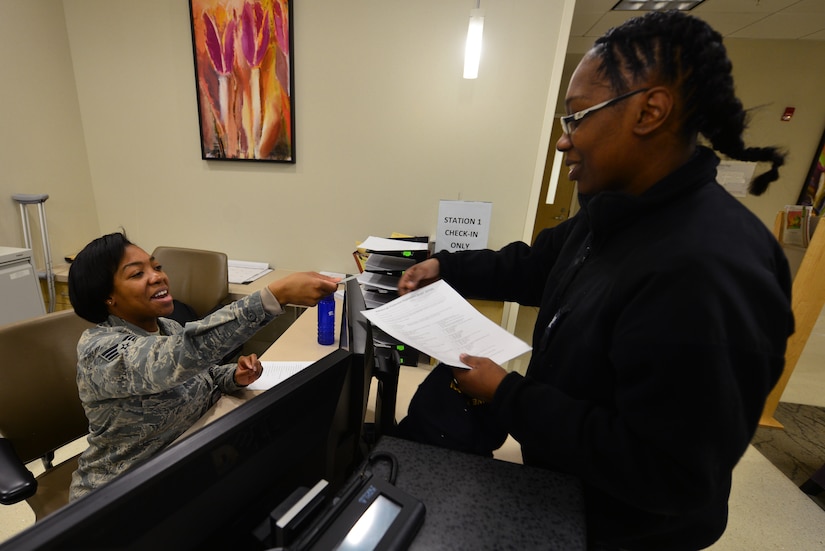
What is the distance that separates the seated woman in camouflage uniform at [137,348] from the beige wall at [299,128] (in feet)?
5.06

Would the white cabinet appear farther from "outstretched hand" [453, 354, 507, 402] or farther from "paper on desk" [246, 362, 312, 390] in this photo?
"outstretched hand" [453, 354, 507, 402]

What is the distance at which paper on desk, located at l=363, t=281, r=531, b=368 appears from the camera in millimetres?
651

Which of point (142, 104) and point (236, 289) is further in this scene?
point (142, 104)

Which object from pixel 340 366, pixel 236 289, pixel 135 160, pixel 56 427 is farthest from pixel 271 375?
pixel 135 160

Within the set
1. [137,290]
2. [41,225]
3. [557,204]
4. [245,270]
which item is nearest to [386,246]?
[137,290]

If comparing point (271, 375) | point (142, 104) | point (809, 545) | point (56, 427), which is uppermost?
point (142, 104)

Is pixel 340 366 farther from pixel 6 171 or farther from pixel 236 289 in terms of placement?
pixel 6 171

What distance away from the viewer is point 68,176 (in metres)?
2.49

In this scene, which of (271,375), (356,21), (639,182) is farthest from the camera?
(356,21)

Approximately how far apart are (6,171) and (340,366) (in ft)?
9.73

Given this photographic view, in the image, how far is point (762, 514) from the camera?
1664 mm

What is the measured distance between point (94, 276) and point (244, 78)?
1.85 meters

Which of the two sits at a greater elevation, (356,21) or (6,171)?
(356,21)

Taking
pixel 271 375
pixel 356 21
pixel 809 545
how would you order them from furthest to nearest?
1. pixel 356 21
2. pixel 809 545
3. pixel 271 375
